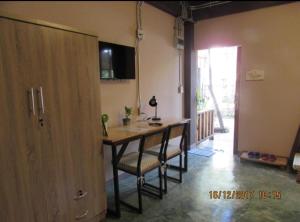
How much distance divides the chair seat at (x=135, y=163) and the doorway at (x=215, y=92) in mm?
2311

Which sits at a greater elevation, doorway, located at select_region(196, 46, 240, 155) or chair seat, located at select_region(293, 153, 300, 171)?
doorway, located at select_region(196, 46, 240, 155)

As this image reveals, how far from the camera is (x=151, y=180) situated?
9.76ft

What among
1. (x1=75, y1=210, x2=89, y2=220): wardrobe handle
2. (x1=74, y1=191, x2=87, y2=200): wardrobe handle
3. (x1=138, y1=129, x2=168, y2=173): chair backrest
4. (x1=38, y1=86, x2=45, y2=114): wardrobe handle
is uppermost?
(x1=38, y1=86, x2=45, y2=114): wardrobe handle

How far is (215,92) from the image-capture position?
5863 mm

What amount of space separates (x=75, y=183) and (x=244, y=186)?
2065 millimetres

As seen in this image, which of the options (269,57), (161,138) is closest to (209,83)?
(269,57)

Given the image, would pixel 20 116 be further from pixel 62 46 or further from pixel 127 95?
pixel 127 95

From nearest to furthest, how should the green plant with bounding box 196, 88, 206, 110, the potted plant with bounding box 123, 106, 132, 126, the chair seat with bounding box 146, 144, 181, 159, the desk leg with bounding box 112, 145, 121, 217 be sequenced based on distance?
the desk leg with bounding box 112, 145, 121, 217 → the chair seat with bounding box 146, 144, 181, 159 → the potted plant with bounding box 123, 106, 132, 126 → the green plant with bounding box 196, 88, 206, 110

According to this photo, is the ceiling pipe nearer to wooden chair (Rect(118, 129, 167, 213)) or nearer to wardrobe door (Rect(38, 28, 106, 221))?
wooden chair (Rect(118, 129, 167, 213))

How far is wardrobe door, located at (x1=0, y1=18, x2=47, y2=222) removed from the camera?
1.33 m

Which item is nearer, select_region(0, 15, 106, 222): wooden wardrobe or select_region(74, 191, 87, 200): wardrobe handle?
select_region(0, 15, 106, 222): wooden wardrobe
